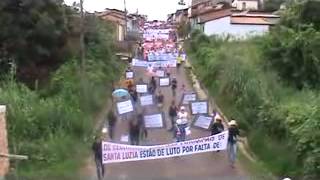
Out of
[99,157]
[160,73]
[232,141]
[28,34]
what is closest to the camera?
[99,157]

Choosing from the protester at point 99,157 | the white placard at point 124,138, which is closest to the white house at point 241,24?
the white placard at point 124,138

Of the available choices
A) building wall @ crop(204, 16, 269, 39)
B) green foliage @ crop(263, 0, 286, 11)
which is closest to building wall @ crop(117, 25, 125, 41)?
green foliage @ crop(263, 0, 286, 11)

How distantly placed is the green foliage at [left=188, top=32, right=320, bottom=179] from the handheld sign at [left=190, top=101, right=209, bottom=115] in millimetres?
1706

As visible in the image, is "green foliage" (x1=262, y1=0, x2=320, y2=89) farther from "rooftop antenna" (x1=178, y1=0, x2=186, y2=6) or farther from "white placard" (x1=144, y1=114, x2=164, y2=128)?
"rooftop antenna" (x1=178, y1=0, x2=186, y2=6)

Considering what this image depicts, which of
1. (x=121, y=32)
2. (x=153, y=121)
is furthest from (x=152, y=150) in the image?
(x=121, y=32)

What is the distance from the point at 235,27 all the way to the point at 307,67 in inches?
1171

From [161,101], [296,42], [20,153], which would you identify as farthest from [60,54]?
[20,153]

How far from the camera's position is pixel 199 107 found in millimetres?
27359

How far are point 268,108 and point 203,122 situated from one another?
2454 mm

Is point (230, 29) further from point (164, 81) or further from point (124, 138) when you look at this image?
point (124, 138)

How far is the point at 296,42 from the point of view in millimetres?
30781

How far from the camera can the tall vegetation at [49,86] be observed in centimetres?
2181

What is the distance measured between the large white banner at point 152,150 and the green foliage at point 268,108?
2.08 metres

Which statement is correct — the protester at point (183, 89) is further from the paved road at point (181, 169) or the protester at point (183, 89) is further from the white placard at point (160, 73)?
the paved road at point (181, 169)
